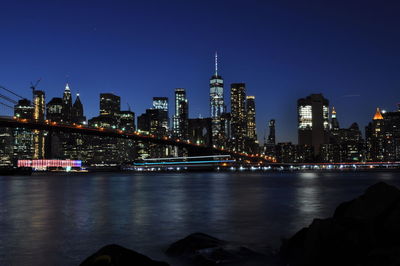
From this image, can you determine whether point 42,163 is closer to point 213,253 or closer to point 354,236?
point 213,253

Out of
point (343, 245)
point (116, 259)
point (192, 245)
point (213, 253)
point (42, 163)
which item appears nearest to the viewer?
point (116, 259)

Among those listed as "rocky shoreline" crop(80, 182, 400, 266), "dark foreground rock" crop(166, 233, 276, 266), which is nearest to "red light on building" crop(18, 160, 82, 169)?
"dark foreground rock" crop(166, 233, 276, 266)

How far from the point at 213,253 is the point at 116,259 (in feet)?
11.2

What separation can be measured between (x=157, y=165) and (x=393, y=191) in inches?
6138

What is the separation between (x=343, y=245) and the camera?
8039 millimetres

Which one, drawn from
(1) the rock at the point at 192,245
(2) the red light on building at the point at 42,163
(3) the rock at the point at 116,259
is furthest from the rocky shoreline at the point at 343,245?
(2) the red light on building at the point at 42,163

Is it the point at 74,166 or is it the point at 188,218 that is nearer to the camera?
the point at 188,218

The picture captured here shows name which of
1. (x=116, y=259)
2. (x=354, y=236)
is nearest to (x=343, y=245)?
(x=354, y=236)

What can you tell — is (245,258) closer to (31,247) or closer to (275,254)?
(275,254)

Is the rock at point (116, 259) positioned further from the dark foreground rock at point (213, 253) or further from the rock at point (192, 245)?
the rock at point (192, 245)

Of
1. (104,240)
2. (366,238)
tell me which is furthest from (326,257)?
(104,240)

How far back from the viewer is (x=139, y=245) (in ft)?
41.8

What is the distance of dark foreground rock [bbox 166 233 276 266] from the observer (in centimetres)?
989

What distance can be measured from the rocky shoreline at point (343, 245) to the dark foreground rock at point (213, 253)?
2 centimetres
